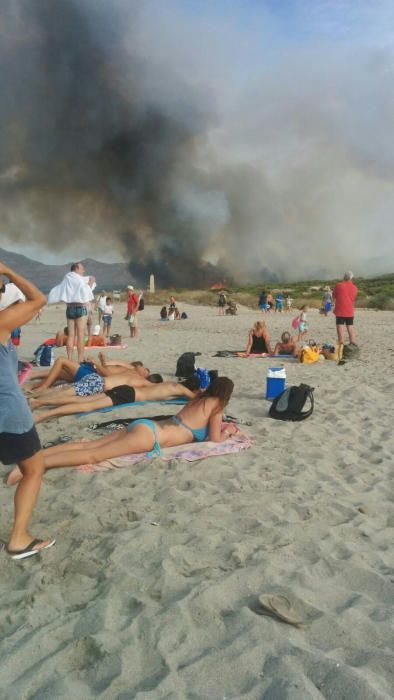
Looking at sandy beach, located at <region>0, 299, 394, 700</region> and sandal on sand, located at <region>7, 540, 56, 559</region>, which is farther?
Answer: sandal on sand, located at <region>7, 540, 56, 559</region>

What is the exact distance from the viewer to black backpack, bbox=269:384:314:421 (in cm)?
621

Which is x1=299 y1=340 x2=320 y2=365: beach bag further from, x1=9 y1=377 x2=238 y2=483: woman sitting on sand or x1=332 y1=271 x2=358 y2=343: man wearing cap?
x1=9 y1=377 x2=238 y2=483: woman sitting on sand

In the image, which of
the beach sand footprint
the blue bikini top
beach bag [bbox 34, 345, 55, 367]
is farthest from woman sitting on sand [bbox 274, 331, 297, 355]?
the beach sand footprint

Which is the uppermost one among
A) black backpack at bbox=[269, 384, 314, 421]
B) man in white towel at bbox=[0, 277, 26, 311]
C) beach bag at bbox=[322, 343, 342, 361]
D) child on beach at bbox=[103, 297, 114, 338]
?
man in white towel at bbox=[0, 277, 26, 311]

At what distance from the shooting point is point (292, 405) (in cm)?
623

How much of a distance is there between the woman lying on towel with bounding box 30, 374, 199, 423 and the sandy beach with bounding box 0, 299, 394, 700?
76.9 inches

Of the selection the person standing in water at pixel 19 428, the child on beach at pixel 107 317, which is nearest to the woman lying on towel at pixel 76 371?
the person standing in water at pixel 19 428

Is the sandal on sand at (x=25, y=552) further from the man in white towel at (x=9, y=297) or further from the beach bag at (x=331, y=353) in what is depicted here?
the beach bag at (x=331, y=353)

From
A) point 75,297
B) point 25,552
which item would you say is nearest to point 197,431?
point 25,552

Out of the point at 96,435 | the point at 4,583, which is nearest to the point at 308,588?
the point at 4,583

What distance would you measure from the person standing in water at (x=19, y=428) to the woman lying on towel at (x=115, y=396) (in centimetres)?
300

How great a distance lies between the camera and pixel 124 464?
14.6ft

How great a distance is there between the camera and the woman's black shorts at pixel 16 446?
2.87 metres

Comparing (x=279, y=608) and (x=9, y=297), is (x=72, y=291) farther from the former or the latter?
(x=279, y=608)
